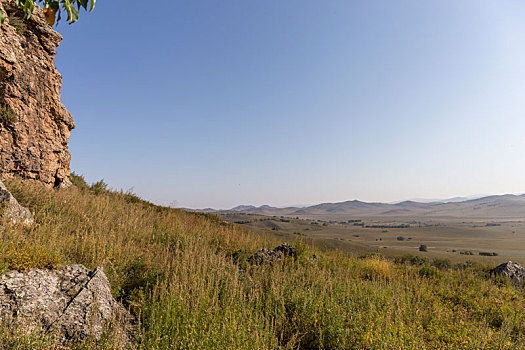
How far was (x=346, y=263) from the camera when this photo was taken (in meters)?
9.40

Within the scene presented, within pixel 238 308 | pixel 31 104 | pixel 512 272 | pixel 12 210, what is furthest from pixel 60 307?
pixel 512 272

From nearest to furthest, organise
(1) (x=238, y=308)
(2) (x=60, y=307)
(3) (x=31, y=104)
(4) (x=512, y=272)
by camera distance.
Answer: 1. (2) (x=60, y=307)
2. (1) (x=238, y=308)
3. (3) (x=31, y=104)
4. (4) (x=512, y=272)

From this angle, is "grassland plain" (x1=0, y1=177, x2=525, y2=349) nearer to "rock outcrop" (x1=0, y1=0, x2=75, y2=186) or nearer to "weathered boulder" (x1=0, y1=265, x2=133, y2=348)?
A: "weathered boulder" (x1=0, y1=265, x2=133, y2=348)

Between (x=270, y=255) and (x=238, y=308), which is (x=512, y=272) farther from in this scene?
(x=238, y=308)

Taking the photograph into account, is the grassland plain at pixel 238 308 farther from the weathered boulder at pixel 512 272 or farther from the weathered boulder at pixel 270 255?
the weathered boulder at pixel 512 272

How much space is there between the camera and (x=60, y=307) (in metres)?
3.25

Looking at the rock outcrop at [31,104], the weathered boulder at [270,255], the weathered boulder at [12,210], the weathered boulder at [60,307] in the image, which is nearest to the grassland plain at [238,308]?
the weathered boulder at [60,307]

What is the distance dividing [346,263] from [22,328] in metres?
8.88

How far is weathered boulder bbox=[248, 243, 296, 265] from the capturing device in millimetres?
7582

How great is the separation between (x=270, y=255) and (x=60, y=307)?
5626 millimetres

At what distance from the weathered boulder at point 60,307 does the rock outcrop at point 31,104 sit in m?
7.37

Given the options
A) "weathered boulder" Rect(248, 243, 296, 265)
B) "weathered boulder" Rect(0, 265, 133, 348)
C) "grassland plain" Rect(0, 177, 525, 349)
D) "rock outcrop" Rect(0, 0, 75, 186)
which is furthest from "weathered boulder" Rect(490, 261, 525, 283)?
"rock outcrop" Rect(0, 0, 75, 186)

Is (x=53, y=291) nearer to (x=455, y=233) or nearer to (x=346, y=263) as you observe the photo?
(x=346, y=263)

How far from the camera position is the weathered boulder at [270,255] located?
24.9 feet
